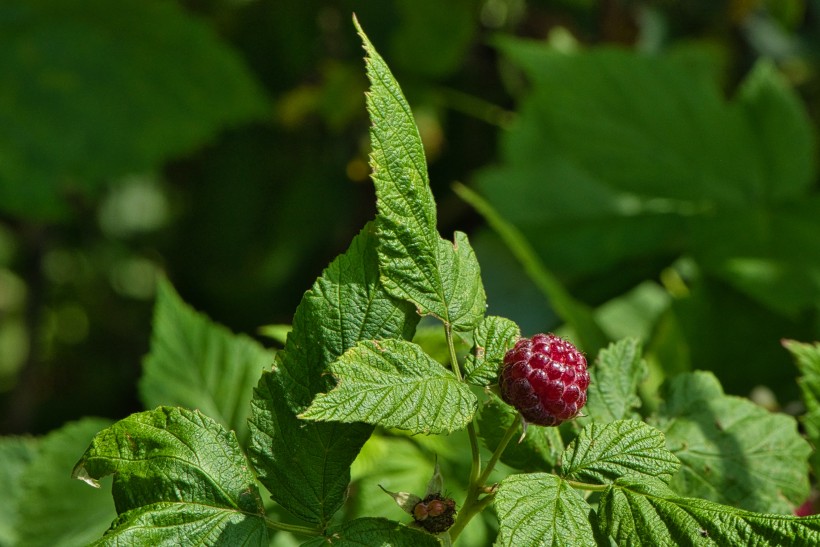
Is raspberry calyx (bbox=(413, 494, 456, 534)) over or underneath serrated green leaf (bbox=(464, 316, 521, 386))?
underneath

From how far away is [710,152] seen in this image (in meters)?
1.35

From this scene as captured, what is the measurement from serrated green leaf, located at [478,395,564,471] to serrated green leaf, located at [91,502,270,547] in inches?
6.2

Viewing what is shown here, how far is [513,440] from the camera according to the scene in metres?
0.61

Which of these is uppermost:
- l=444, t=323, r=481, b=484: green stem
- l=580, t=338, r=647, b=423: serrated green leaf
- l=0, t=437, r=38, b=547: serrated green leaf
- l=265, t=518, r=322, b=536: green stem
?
l=444, t=323, r=481, b=484: green stem

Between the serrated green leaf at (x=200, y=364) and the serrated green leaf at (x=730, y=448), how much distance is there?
1.36ft

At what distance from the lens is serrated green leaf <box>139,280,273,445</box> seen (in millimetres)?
903

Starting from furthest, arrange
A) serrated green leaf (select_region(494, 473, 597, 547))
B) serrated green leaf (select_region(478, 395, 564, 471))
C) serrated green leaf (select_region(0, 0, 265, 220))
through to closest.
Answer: serrated green leaf (select_region(0, 0, 265, 220)) < serrated green leaf (select_region(478, 395, 564, 471)) < serrated green leaf (select_region(494, 473, 597, 547))

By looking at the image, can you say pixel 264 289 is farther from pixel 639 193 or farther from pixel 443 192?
pixel 639 193

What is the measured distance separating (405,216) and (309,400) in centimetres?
13

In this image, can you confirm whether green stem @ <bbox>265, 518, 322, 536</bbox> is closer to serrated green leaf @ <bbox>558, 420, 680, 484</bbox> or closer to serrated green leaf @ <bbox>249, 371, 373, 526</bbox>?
serrated green leaf @ <bbox>249, 371, 373, 526</bbox>

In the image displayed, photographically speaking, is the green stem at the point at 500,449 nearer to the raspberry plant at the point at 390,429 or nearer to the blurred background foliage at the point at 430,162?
the raspberry plant at the point at 390,429

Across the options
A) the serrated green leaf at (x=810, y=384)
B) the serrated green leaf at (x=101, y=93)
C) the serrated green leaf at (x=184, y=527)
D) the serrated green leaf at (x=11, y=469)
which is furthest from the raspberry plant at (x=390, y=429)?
the serrated green leaf at (x=101, y=93)

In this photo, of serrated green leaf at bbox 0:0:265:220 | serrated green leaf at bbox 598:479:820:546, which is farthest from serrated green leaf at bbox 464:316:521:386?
serrated green leaf at bbox 0:0:265:220

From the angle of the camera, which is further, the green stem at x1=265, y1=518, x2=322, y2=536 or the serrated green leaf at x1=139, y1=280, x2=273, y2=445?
the serrated green leaf at x1=139, y1=280, x2=273, y2=445
